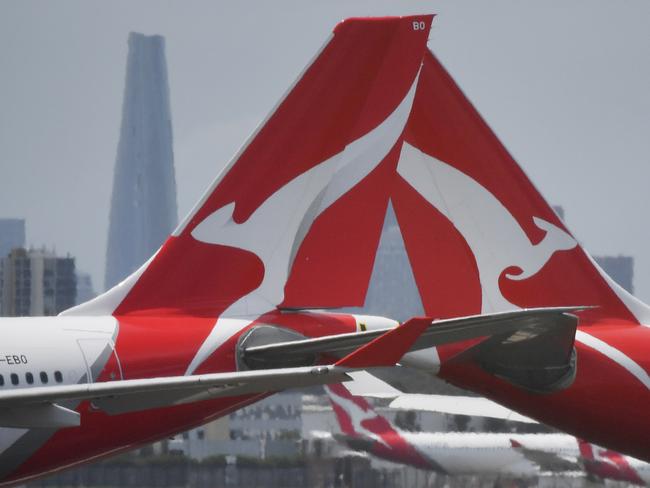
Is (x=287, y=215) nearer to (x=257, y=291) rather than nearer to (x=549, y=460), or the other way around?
(x=257, y=291)

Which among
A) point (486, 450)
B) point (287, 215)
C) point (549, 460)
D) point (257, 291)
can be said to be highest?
point (287, 215)

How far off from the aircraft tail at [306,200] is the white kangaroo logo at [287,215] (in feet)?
0.05

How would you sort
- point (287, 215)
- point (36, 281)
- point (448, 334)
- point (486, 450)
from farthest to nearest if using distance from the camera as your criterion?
point (36, 281), point (486, 450), point (287, 215), point (448, 334)

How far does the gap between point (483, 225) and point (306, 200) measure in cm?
273

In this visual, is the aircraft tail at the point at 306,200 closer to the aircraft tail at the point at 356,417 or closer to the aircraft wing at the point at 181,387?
the aircraft wing at the point at 181,387

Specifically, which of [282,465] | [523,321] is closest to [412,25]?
[523,321]

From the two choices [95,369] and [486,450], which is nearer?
[95,369]

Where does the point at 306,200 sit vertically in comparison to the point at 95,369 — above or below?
above

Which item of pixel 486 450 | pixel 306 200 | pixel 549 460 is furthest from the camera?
pixel 486 450

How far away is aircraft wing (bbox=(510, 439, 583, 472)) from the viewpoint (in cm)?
3641

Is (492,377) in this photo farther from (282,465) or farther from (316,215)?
(282,465)

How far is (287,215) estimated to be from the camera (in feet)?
80.1

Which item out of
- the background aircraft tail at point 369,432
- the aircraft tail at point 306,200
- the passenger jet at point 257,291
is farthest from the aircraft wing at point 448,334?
the background aircraft tail at point 369,432

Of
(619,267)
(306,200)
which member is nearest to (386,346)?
(306,200)
